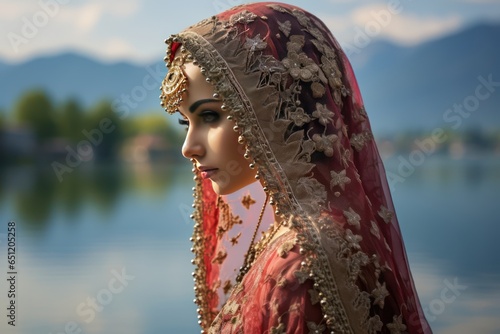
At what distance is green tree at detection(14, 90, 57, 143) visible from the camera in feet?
28.8

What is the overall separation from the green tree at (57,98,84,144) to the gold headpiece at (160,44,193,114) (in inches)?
279

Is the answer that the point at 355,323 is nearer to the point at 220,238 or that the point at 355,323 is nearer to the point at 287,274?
the point at 287,274

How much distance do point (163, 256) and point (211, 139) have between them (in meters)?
3.52

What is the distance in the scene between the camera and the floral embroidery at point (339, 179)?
1410 millimetres

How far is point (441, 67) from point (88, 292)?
295cm

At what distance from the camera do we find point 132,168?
30.9 feet

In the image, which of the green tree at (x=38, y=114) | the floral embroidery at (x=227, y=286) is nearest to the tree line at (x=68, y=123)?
the green tree at (x=38, y=114)

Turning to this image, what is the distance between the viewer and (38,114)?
30.1 ft

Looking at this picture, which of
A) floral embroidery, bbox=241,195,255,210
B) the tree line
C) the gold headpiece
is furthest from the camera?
the tree line

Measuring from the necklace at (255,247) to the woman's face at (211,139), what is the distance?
10 cm

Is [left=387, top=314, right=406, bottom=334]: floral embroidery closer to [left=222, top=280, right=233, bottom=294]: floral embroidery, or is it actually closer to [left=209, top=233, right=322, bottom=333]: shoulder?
[left=209, top=233, right=322, bottom=333]: shoulder

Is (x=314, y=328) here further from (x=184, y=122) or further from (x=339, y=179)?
(x=184, y=122)

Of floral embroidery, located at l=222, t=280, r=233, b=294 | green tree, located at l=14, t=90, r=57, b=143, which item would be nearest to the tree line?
green tree, located at l=14, t=90, r=57, b=143

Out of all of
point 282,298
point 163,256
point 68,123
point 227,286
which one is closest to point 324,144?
point 282,298
